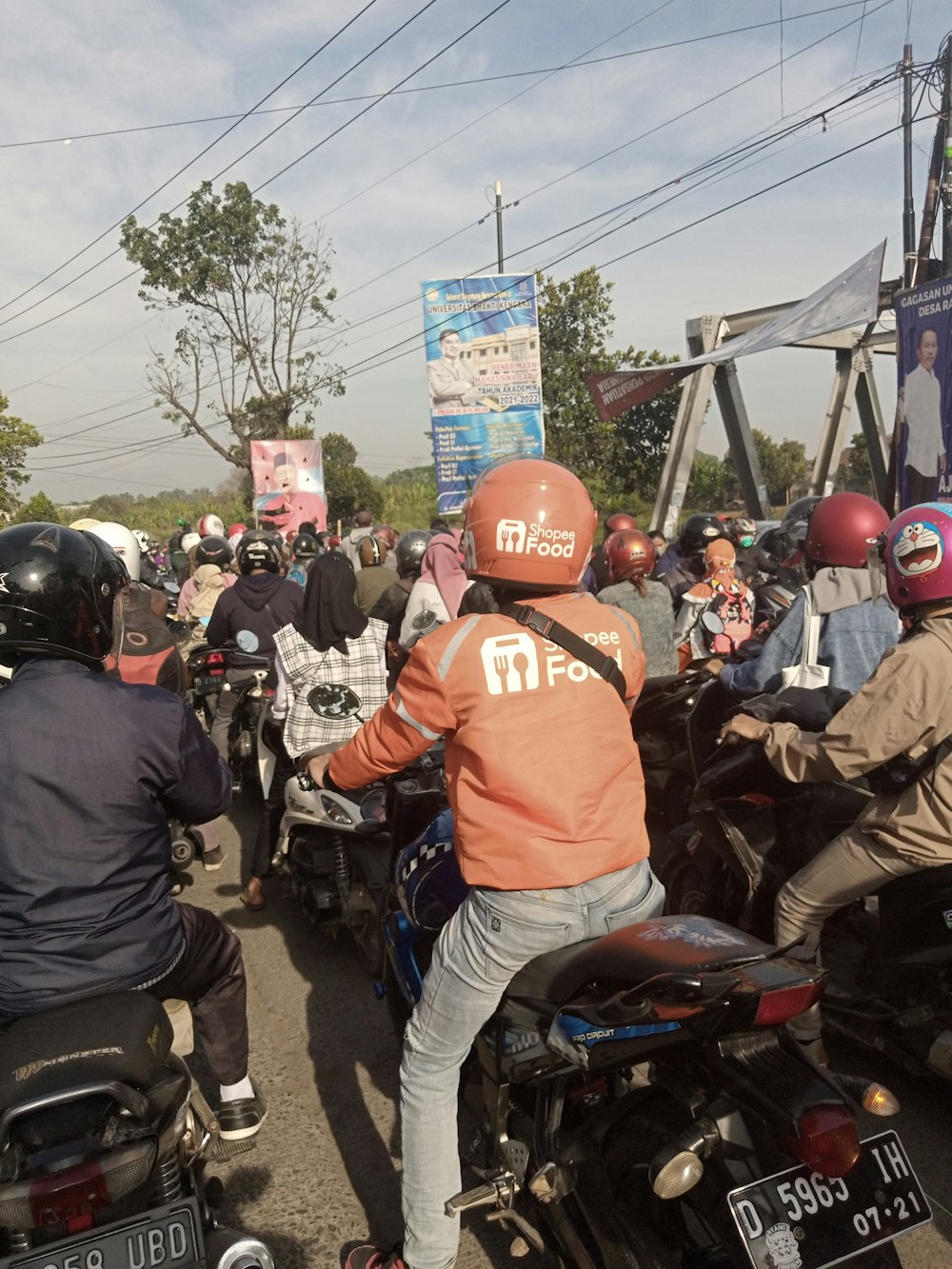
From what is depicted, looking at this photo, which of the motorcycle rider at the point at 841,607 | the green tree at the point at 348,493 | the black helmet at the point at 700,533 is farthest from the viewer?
the green tree at the point at 348,493

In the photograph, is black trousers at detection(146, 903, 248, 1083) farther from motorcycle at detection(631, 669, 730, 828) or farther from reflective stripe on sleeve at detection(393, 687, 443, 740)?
motorcycle at detection(631, 669, 730, 828)

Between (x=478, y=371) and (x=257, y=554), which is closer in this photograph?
(x=257, y=554)

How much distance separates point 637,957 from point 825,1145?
45cm

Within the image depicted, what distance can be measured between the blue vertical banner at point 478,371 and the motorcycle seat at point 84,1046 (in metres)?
19.5

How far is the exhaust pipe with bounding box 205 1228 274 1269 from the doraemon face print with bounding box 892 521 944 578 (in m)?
2.43

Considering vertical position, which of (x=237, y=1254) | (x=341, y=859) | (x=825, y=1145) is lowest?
(x=237, y=1254)

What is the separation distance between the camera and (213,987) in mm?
2822

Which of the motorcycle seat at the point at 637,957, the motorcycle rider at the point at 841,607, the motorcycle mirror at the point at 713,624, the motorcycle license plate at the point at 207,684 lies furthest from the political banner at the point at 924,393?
the motorcycle seat at the point at 637,957

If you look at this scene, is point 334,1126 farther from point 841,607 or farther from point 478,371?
point 478,371

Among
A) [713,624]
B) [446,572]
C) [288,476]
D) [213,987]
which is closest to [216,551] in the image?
[446,572]

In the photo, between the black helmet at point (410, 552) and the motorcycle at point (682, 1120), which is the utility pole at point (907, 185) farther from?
the motorcycle at point (682, 1120)

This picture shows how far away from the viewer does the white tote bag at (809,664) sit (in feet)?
13.1

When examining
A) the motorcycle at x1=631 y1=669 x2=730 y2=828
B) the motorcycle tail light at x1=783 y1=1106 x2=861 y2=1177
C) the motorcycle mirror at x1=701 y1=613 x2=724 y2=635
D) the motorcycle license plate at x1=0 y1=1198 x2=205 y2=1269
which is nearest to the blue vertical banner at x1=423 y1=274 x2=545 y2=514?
the motorcycle at x1=631 y1=669 x2=730 y2=828

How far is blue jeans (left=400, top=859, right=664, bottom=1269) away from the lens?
2.22 meters
